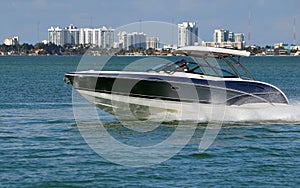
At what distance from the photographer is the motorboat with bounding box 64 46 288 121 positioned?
2023 centimetres

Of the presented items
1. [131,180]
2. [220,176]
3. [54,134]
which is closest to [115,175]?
[131,180]

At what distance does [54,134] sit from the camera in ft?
64.8

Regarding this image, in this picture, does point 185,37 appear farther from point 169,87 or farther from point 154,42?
point 169,87

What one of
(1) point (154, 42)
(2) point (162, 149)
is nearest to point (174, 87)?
(2) point (162, 149)

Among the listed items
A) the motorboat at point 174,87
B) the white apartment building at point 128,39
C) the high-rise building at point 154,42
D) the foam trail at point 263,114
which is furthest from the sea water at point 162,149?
the white apartment building at point 128,39

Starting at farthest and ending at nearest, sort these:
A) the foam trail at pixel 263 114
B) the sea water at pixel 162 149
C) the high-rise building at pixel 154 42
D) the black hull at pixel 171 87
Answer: the high-rise building at pixel 154 42
the foam trail at pixel 263 114
the black hull at pixel 171 87
the sea water at pixel 162 149

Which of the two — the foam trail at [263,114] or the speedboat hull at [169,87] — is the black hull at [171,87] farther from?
the foam trail at [263,114]

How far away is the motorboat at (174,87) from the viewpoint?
66.4 ft

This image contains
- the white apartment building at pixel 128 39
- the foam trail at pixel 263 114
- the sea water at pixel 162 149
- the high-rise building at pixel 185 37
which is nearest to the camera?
the sea water at pixel 162 149

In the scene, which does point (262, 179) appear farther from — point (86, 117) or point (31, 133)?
point (86, 117)

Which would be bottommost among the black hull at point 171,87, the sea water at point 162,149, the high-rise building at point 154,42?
the sea water at point 162,149

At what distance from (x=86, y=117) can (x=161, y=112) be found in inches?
136

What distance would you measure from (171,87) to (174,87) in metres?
0.08

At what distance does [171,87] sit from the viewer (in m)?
20.2
